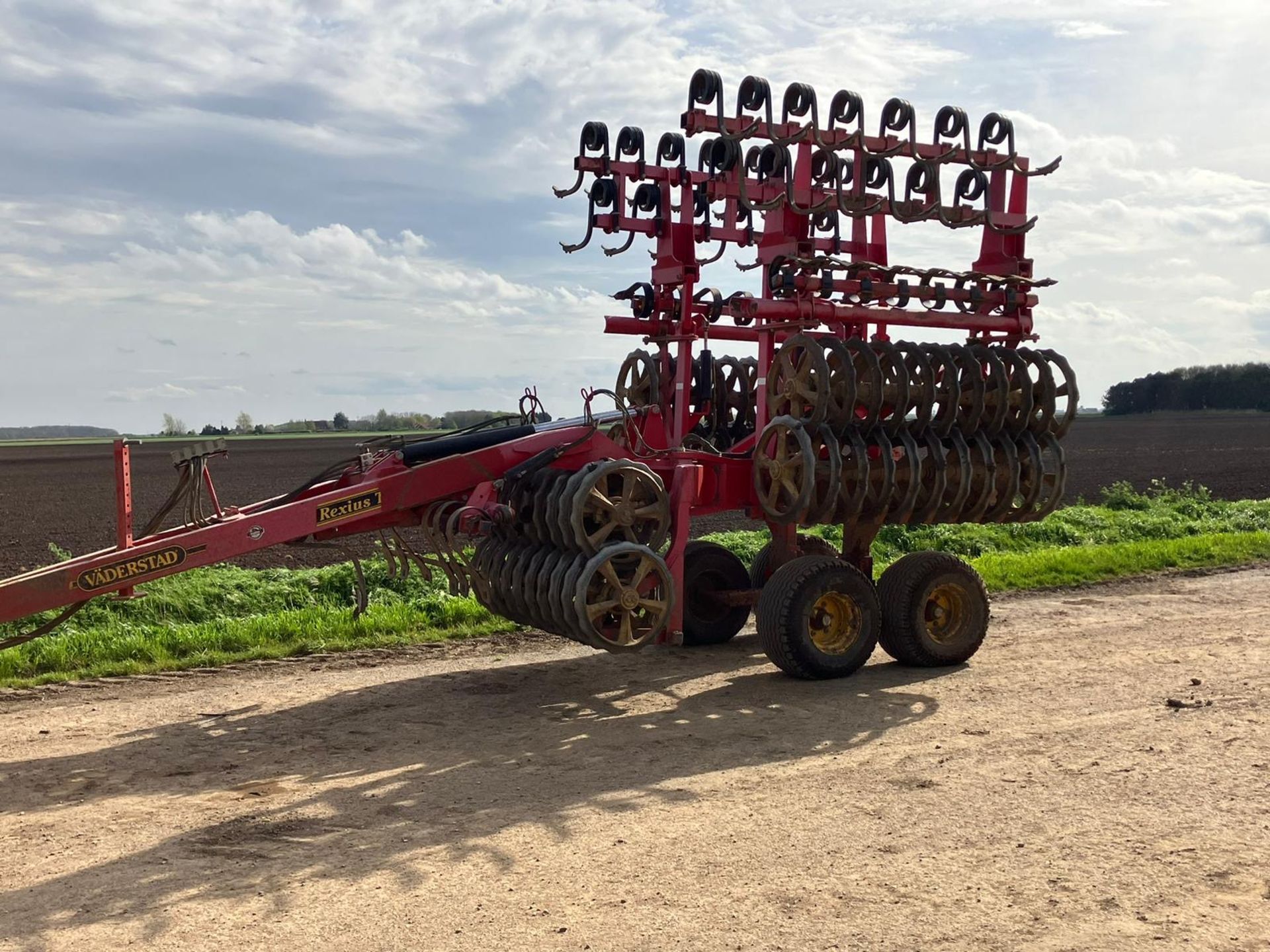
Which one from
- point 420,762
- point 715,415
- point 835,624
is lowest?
point 420,762

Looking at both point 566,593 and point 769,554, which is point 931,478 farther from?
point 566,593

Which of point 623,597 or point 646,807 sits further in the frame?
point 623,597

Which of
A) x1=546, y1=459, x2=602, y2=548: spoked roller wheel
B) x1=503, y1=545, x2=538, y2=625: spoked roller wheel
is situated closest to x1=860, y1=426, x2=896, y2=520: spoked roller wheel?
x1=546, y1=459, x2=602, y2=548: spoked roller wheel

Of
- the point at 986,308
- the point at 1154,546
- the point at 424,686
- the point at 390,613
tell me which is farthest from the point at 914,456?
the point at 1154,546

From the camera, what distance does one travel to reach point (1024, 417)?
381 inches

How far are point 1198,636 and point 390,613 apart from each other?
6.88 metres

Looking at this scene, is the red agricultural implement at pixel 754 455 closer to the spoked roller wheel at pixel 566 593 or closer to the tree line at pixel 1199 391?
the spoked roller wheel at pixel 566 593

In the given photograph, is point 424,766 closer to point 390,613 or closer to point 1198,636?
point 390,613

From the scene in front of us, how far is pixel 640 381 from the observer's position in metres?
11.0

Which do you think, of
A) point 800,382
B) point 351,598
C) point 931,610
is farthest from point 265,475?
point 800,382

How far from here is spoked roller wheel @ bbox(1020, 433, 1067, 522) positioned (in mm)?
9688

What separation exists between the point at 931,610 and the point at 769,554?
1479 mm

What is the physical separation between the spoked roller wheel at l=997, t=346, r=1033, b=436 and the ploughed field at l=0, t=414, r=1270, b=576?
9.69 meters

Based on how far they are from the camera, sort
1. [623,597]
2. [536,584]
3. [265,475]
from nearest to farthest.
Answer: [623,597] < [536,584] < [265,475]
